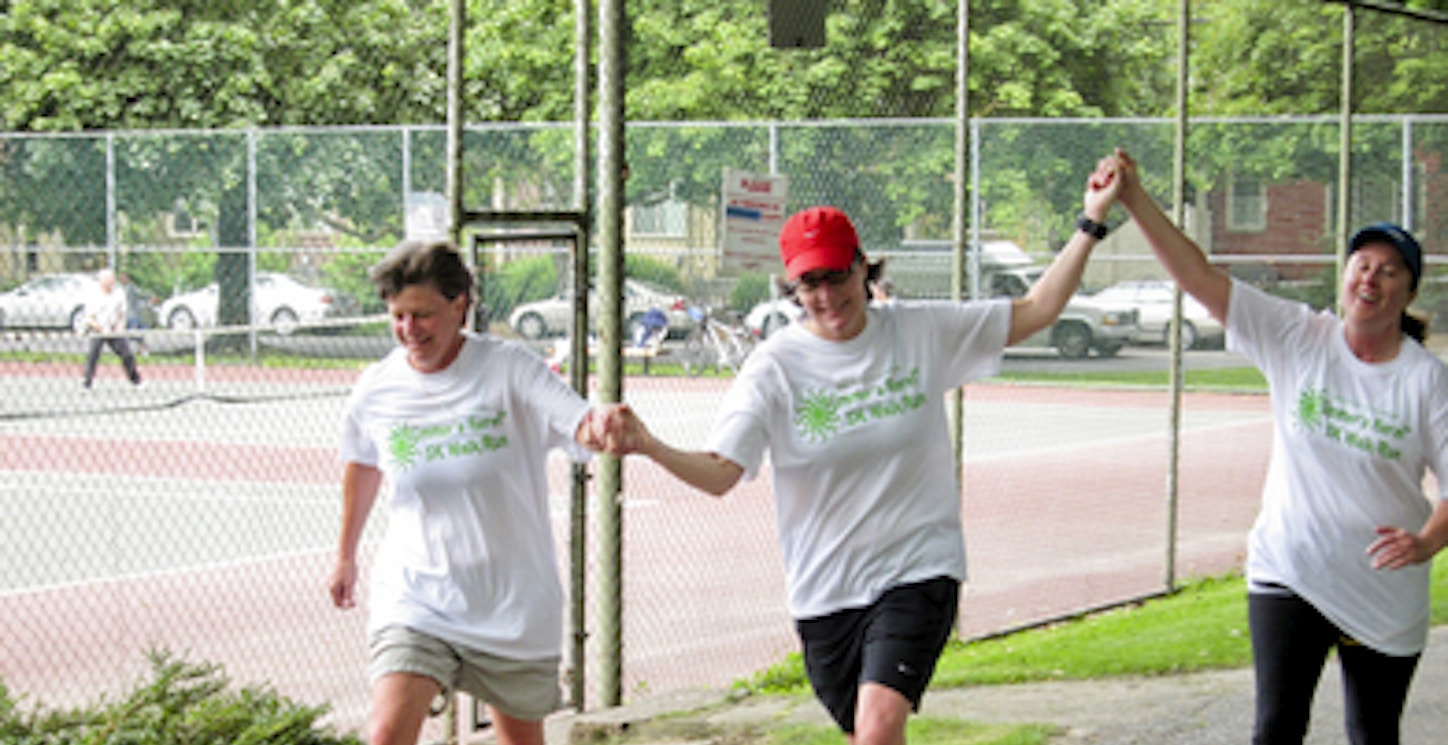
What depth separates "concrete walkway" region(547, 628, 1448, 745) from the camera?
677cm

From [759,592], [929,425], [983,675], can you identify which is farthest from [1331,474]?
[759,592]

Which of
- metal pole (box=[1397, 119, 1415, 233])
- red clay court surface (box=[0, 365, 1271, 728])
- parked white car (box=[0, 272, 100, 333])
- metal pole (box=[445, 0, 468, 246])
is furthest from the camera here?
metal pole (box=[1397, 119, 1415, 233])

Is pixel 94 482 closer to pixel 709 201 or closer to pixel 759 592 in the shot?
pixel 709 201

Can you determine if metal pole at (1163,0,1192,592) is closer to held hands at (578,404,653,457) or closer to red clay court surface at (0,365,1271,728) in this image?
red clay court surface at (0,365,1271,728)

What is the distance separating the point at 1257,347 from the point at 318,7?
9668 mm

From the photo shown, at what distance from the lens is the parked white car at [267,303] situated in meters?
21.6

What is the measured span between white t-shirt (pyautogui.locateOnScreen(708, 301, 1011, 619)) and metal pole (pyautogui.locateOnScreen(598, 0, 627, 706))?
2.01 meters

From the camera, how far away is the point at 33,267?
53.4 ft

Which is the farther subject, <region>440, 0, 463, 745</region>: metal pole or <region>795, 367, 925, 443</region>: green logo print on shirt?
<region>440, 0, 463, 745</region>: metal pole

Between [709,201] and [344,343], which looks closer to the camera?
A: [344,343]

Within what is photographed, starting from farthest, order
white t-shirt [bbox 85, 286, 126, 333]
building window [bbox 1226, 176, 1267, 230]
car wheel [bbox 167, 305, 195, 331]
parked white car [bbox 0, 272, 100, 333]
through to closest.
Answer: building window [bbox 1226, 176, 1267, 230]
car wheel [bbox 167, 305, 195, 331]
white t-shirt [bbox 85, 286, 126, 333]
parked white car [bbox 0, 272, 100, 333]

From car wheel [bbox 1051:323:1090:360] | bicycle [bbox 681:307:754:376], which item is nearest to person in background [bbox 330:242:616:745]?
bicycle [bbox 681:307:754:376]

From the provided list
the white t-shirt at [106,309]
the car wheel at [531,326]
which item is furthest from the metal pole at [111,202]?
the car wheel at [531,326]

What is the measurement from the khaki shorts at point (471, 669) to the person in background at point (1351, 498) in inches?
73.7
